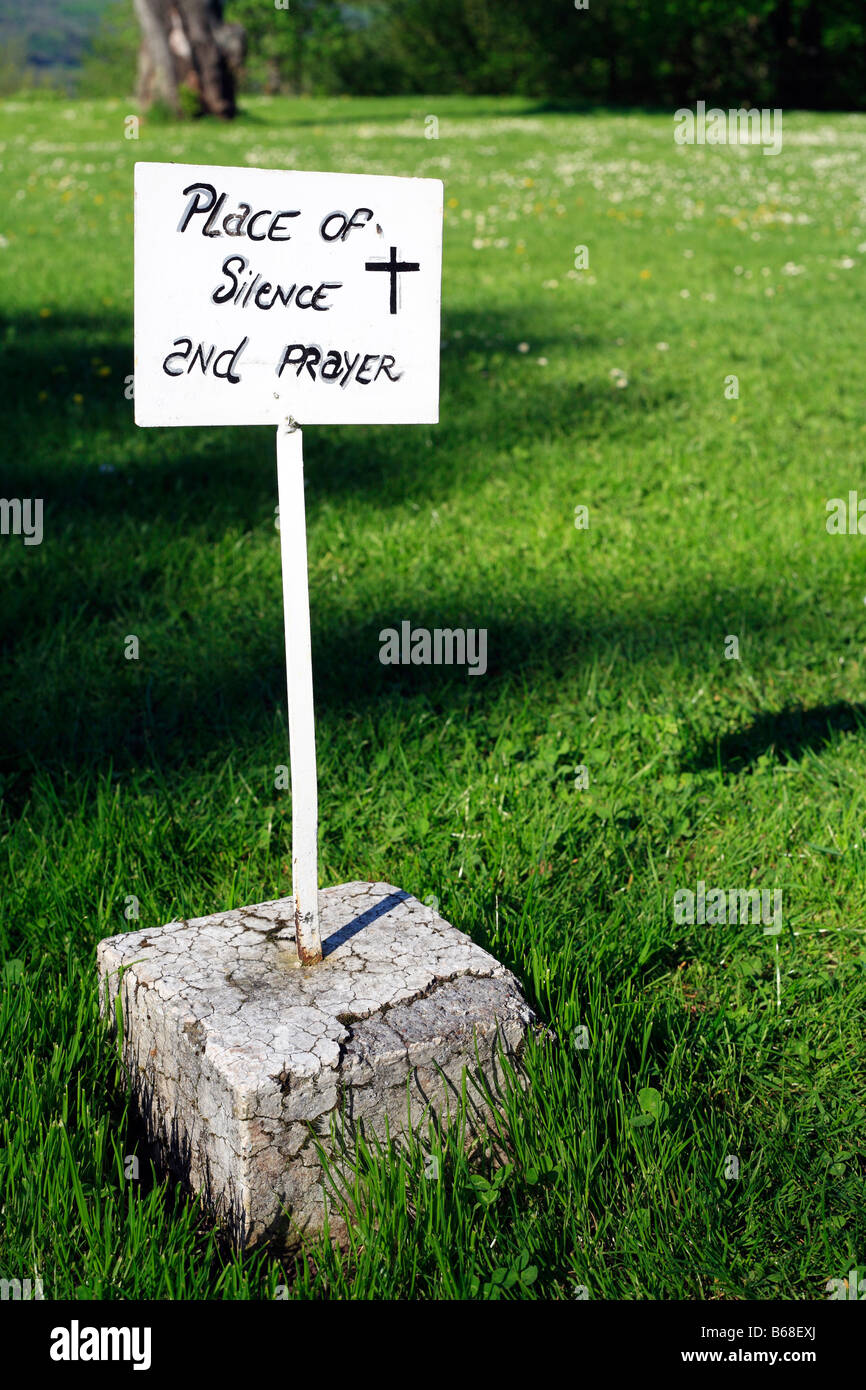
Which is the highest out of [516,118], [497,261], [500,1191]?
[516,118]

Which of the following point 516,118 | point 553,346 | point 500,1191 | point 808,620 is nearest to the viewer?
point 500,1191

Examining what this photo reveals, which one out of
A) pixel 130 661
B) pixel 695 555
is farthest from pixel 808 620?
pixel 130 661

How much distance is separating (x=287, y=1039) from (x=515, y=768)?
1507 millimetres

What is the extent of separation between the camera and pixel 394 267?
2156 mm

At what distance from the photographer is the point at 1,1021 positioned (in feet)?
7.35

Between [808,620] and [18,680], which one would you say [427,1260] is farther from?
[808,620]

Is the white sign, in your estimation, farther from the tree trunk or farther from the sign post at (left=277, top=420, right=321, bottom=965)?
the tree trunk

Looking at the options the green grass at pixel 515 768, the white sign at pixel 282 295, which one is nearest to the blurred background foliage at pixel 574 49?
the green grass at pixel 515 768

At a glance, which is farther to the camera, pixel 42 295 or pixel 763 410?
pixel 42 295

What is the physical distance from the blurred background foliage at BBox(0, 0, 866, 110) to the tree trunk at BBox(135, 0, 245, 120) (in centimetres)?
A: 1053

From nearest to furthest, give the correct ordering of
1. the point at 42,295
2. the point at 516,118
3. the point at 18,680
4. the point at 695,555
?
the point at 18,680 → the point at 695,555 → the point at 42,295 → the point at 516,118

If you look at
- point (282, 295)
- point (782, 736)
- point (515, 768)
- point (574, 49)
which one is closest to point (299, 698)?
point (282, 295)

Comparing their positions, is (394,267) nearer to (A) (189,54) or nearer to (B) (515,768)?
(B) (515,768)
